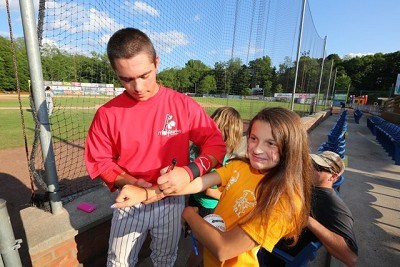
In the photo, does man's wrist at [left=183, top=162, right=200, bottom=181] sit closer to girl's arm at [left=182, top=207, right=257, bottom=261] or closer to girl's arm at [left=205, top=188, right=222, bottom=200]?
girl's arm at [left=182, top=207, right=257, bottom=261]

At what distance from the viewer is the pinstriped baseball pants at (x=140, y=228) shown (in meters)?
1.70

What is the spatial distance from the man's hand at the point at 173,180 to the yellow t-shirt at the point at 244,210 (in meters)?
0.32

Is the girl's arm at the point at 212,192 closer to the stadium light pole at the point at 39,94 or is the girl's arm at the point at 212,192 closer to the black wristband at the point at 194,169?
the black wristband at the point at 194,169

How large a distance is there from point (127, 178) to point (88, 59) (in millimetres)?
2958

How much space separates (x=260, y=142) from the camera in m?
1.44

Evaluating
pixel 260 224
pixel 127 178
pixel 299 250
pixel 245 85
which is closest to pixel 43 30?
pixel 127 178

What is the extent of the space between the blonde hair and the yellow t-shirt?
0.90 meters

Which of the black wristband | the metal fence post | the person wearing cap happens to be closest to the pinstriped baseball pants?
the black wristband

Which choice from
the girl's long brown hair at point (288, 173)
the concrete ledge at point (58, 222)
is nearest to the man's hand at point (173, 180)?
the girl's long brown hair at point (288, 173)

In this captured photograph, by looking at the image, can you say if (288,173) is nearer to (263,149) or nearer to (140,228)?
(263,149)

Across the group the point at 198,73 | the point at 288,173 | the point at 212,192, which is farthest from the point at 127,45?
the point at 198,73

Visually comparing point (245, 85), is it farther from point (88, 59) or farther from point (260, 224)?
point (260, 224)

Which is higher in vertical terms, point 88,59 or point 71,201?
point 88,59

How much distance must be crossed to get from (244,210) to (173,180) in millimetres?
460
